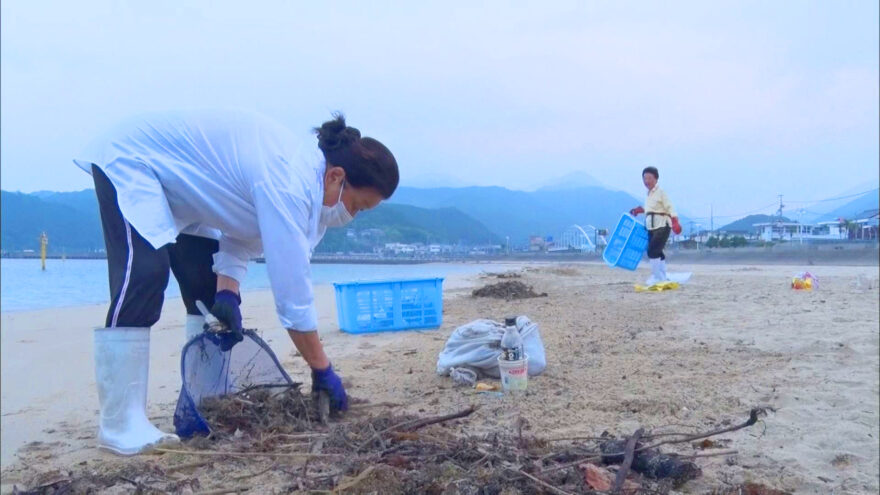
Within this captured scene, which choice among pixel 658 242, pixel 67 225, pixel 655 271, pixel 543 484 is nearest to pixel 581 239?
pixel 67 225

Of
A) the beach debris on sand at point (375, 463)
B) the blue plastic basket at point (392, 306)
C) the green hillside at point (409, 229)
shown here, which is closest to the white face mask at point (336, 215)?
→ the beach debris on sand at point (375, 463)

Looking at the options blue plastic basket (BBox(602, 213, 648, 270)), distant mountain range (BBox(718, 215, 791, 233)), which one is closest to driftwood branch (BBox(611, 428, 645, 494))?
blue plastic basket (BBox(602, 213, 648, 270))

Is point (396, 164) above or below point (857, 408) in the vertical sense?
above

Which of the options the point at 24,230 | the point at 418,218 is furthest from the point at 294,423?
the point at 418,218

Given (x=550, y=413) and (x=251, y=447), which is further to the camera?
(x=550, y=413)

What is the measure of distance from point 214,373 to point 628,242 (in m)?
7.55

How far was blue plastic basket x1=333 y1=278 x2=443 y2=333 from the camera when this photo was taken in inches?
226

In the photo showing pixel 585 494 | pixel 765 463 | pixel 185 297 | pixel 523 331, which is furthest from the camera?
pixel 523 331

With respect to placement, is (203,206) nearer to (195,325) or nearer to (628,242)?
(195,325)

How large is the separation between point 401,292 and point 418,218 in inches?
1153

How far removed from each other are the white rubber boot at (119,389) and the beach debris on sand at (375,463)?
132mm

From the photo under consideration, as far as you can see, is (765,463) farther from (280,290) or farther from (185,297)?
(185,297)

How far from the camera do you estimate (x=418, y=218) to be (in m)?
35.0

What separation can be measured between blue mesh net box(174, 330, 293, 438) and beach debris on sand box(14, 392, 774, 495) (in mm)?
116
